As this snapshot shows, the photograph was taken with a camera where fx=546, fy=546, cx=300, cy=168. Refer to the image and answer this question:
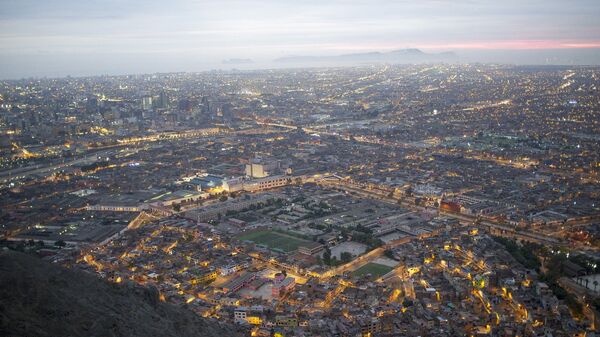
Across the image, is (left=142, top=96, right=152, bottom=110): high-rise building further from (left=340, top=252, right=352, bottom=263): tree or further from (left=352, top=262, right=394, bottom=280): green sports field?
(left=352, top=262, right=394, bottom=280): green sports field

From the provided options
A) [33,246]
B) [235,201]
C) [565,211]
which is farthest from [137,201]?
[565,211]

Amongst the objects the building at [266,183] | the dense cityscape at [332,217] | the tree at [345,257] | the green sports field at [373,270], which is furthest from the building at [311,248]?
the building at [266,183]

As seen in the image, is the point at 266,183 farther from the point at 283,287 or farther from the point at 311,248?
the point at 283,287

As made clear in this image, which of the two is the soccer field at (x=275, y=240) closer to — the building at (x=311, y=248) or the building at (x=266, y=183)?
the building at (x=311, y=248)

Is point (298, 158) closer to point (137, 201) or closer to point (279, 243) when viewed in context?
point (137, 201)

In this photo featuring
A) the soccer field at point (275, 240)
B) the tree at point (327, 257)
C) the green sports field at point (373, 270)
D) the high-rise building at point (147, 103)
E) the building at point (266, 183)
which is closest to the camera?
the green sports field at point (373, 270)

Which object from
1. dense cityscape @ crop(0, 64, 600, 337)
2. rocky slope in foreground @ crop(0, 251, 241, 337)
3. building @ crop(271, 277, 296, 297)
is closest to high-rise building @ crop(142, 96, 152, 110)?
dense cityscape @ crop(0, 64, 600, 337)

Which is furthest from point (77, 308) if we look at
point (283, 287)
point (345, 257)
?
point (345, 257)
